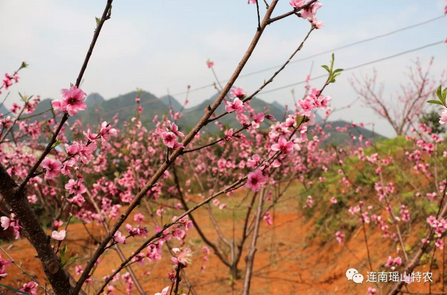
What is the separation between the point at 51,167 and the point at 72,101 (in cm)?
45

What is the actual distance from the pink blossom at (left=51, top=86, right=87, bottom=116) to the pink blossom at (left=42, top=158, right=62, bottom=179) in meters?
0.35

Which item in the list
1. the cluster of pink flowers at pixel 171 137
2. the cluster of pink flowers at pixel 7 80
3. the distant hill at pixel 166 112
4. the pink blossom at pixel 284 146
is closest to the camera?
the cluster of pink flowers at pixel 171 137

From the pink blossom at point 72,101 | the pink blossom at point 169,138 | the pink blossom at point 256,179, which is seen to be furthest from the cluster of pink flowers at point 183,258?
the pink blossom at point 72,101

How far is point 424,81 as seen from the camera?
1495 cm

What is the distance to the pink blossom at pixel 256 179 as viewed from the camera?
1.35 meters

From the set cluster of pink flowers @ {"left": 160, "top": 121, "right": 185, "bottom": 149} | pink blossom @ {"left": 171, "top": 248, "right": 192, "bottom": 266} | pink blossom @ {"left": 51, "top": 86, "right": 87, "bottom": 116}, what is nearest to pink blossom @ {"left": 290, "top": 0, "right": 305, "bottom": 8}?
cluster of pink flowers @ {"left": 160, "top": 121, "right": 185, "bottom": 149}

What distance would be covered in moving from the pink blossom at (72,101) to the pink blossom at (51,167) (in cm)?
35

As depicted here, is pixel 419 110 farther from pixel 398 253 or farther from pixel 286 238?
pixel 398 253

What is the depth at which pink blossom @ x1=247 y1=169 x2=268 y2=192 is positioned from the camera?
135cm

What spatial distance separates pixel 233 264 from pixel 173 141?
5.05 metres

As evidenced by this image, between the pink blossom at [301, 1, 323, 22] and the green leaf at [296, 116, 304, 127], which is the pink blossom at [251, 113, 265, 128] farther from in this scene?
the pink blossom at [301, 1, 323, 22]

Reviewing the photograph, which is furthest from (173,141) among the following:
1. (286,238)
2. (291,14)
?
(286,238)

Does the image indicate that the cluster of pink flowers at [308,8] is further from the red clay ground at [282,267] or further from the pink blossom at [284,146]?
the red clay ground at [282,267]

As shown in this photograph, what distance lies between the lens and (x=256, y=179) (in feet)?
4.54
